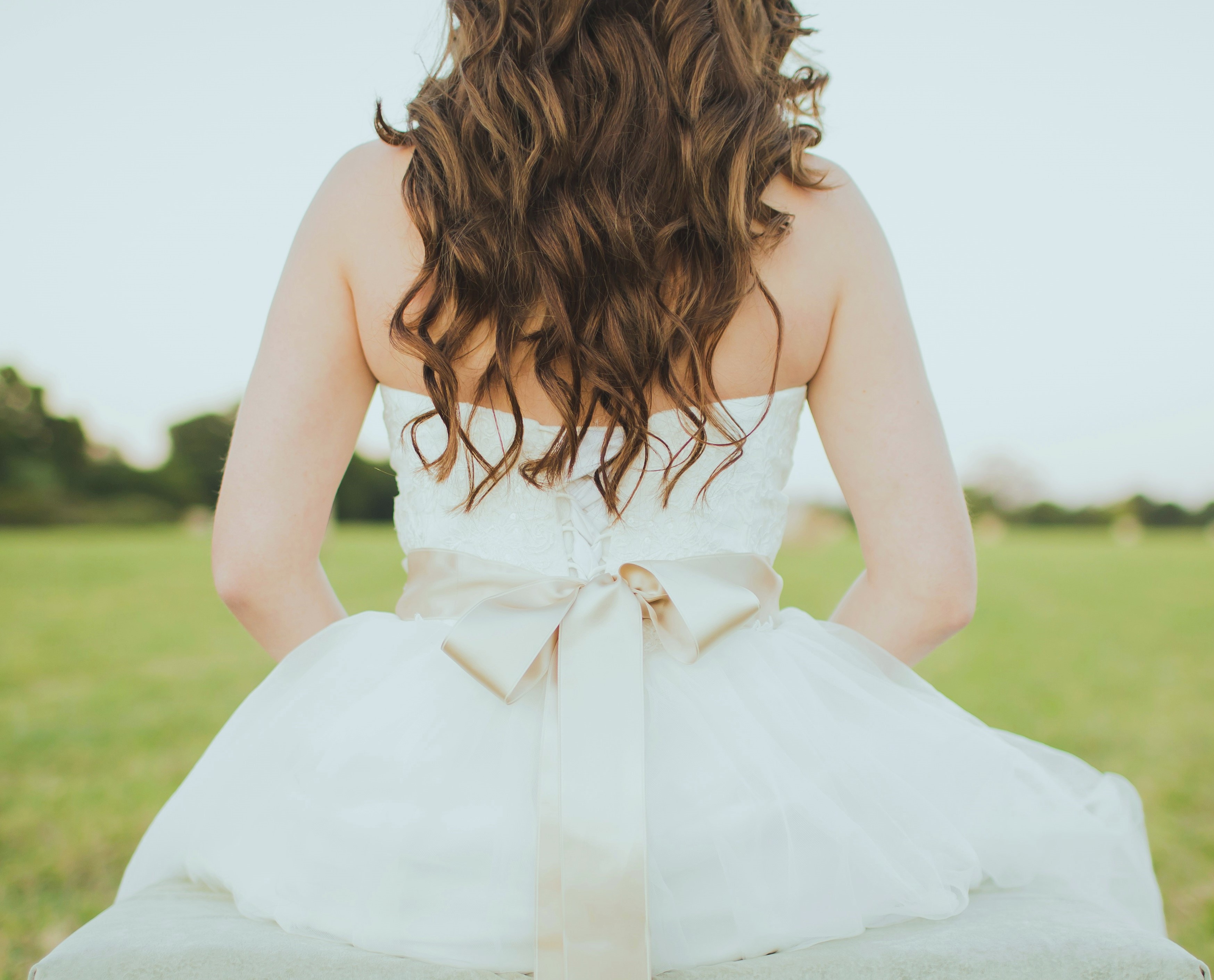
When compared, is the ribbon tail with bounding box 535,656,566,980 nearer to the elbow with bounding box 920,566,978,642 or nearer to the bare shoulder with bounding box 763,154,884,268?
the elbow with bounding box 920,566,978,642

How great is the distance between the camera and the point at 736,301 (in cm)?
110

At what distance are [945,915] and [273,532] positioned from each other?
1.04 meters

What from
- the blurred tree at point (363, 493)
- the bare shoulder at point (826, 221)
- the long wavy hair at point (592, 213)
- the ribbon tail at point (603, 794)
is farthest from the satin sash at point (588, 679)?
the blurred tree at point (363, 493)

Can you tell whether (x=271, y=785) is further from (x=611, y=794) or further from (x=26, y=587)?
(x=26, y=587)

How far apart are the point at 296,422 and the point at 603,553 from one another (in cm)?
48

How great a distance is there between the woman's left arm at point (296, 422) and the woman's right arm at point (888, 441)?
686 millimetres

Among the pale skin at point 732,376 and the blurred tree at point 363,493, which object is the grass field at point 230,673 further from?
the pale skin at point 732,376

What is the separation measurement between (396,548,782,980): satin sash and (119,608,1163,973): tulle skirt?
47 millimetres

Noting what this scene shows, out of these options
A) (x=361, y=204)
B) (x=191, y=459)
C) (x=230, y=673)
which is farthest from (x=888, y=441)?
(x=191, y=459)

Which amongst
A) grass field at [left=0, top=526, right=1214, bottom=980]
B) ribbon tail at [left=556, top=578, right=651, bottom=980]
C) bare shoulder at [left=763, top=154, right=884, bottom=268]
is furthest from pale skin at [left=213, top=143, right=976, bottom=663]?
grass field at [left=0, top=526, right=1214, bottom=980]

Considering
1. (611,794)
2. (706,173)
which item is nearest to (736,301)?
(706,173)

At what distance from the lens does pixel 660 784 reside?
99 cm

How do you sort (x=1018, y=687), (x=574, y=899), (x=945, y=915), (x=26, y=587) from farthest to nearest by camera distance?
(x=26, y=587), (x=1018, y=687), (x=945, y=915), (x=574, y=899)

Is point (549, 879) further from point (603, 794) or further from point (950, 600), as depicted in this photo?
point (950, 600)
